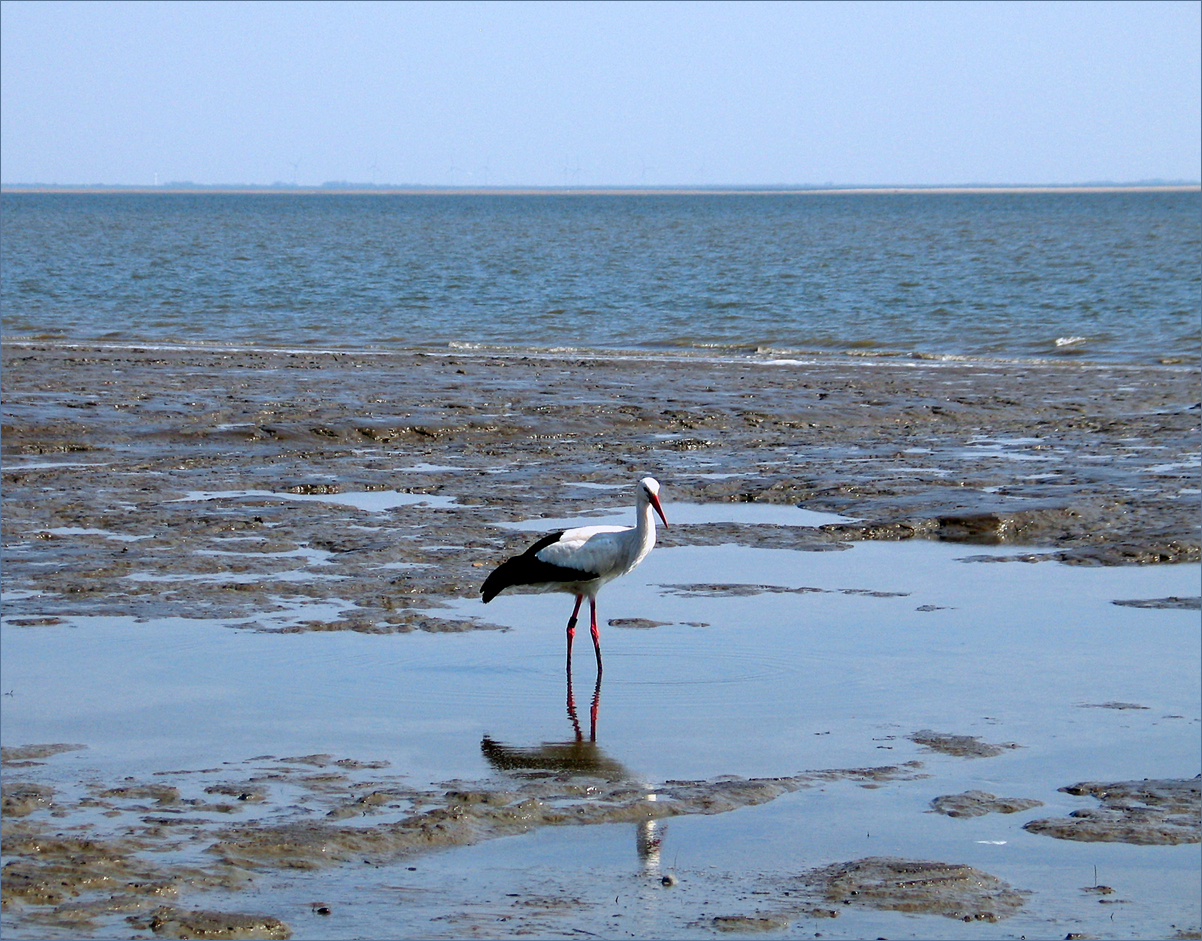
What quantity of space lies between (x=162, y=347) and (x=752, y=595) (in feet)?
70.1

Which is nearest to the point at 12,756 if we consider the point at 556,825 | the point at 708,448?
the point at 556,825

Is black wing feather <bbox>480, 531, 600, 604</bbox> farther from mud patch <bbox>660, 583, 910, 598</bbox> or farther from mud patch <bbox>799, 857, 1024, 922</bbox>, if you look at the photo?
mud patch <bbox>799, 857, 1024, 922</bbox>

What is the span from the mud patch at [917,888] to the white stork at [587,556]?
354 centimetres

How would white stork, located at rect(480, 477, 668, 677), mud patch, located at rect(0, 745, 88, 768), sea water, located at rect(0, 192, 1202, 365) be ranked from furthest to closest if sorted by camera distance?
sea water, located at rect(0, 192, 1202, 365), white stork, located at rect(480, 477, 668, 677), mud patch, located at rect(0, 745, 88, 768)

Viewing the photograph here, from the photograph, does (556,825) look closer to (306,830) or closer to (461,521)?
(306,830)

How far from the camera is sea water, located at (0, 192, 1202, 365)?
33.8 m

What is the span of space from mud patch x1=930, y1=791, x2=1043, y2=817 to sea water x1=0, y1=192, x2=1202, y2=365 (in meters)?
23.1

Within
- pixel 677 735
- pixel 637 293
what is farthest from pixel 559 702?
pixel 637 293

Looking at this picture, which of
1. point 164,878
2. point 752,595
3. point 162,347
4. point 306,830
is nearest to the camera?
point 164,878

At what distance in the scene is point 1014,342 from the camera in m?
32.8

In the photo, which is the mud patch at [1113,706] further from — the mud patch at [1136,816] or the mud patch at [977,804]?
the mud patch at [977,804]

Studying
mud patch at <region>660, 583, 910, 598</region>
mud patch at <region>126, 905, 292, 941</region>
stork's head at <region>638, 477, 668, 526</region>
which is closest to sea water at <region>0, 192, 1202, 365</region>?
mud patch at <region>660, 583, 910, 598</region>

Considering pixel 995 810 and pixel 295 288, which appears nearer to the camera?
pixel 995 810

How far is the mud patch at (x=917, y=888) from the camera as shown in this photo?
19.4 ft
